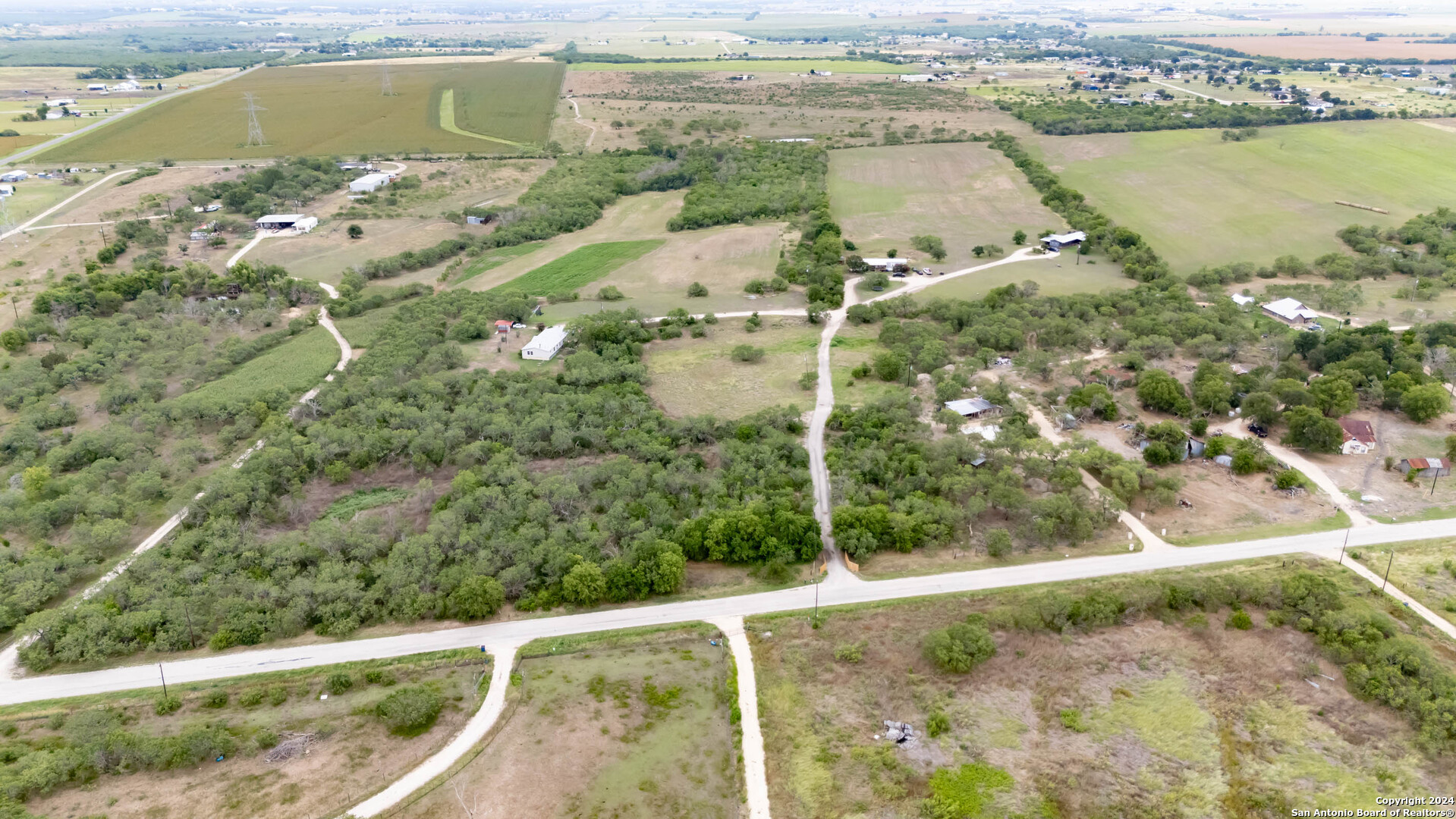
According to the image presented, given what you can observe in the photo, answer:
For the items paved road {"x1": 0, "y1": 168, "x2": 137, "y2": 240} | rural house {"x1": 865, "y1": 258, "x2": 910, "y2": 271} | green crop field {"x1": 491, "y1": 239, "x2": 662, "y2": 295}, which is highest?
paved road {"x1": 0, "y1": 168, "x2": 137, "y2": 240}

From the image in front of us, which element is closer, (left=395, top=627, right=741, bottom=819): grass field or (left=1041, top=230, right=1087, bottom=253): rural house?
(left=395, top=627, right=741, bottom=819): grass field

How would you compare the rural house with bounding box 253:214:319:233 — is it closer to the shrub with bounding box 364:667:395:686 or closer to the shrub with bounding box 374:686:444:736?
the shrub with bounding box 364:667:395:686

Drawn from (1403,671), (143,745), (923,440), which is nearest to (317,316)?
(143,745)

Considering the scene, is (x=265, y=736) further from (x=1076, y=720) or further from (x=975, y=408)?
(x=975, y=408)

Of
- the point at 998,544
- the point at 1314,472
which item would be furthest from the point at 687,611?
the point at 1314,472

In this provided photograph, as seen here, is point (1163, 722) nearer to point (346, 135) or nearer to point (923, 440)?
point (923, 440)

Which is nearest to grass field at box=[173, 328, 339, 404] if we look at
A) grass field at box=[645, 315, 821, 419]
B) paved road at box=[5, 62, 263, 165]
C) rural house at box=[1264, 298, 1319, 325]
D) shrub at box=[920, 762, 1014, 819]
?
grass field at box=[645, 315, 821, 419]

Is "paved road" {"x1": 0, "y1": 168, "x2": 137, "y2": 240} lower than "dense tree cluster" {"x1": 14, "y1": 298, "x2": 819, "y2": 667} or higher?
higher

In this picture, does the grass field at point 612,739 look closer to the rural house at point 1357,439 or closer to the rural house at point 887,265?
the rural house at point 1357,439
